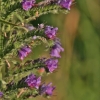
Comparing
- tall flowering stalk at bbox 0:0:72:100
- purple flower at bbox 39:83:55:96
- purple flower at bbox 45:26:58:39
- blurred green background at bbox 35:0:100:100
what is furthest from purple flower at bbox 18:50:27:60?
blurred green background at bbox 35:0:100:100

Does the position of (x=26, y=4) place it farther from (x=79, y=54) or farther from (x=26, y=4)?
(x=79, y=54)

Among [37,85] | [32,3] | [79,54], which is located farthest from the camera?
[79,54]

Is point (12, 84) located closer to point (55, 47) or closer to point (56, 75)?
point (55, 47)

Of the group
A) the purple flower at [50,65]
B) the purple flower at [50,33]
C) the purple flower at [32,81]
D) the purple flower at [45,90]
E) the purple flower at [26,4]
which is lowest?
the purple flower at [45,90]

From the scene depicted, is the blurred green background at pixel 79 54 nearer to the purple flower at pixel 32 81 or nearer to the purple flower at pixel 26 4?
the purple flower at pixel 32 81

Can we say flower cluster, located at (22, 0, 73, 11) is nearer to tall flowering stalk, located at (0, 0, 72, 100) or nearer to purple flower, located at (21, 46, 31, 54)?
tall flowering stalk, located at (0, 0, 72, 100)

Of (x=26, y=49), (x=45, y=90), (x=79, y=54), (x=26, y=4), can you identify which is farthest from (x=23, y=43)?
(x=79, y=54)

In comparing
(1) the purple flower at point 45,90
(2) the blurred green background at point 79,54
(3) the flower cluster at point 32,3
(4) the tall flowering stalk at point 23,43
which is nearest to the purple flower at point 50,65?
(4) the tall flowering stalk at point 23,43
